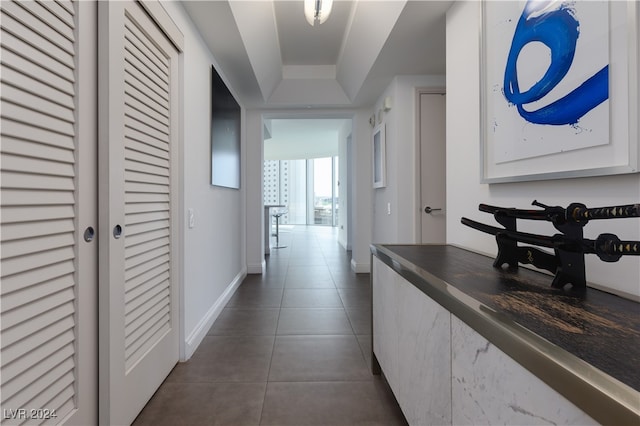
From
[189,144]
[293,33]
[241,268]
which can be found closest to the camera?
[189,144]

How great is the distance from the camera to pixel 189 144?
6.84 feet

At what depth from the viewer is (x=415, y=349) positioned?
1100mm

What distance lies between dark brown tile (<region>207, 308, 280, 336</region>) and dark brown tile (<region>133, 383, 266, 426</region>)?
672mm

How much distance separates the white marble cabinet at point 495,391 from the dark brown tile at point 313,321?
1.67m

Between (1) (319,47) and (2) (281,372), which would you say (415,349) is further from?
(1) (319,47)

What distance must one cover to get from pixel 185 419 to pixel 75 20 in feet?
5.72

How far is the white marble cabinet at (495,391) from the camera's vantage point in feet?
1.69

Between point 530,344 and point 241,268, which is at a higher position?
point 530,344

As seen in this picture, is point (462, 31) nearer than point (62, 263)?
No

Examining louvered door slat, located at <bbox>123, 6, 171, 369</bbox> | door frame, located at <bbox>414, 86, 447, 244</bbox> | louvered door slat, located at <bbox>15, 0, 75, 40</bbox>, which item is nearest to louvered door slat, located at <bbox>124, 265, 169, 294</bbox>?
louvered door slat, located at <bbox>123, 6, 171, 369</bbox>

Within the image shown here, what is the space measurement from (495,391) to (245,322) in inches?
88.5

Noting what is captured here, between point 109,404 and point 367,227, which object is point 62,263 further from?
point 367,227

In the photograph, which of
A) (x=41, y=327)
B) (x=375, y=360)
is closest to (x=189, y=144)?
(x=41, y=327)

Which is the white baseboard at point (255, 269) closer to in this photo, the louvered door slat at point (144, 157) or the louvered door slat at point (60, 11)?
the louvered door slat at point (144, 157)
